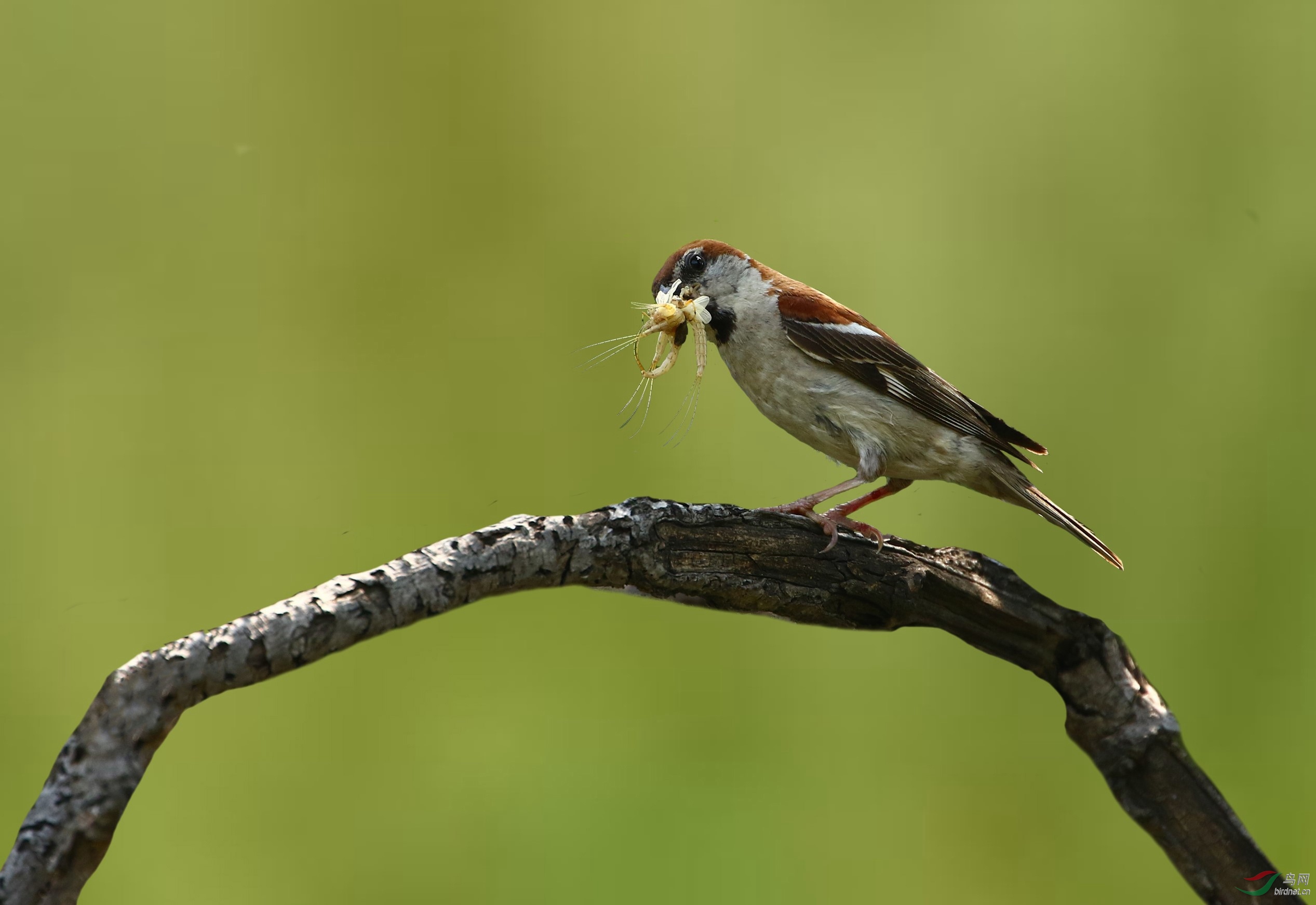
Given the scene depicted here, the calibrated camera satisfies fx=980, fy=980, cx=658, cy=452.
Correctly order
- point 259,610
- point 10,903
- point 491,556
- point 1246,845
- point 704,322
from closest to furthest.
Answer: point 10,903 < point 259,610 < point 491,556 < point 1246,845 < point 704,322

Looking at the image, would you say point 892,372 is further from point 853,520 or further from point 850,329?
point 853,520

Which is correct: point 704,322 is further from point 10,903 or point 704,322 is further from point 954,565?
point 10,903

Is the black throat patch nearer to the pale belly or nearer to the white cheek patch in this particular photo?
the pale belly

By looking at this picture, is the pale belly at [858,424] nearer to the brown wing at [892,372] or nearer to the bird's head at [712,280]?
the brown wing at [892,372]

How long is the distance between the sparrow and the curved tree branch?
0.71ft

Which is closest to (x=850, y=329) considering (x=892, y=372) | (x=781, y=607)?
(x=892, y=372)

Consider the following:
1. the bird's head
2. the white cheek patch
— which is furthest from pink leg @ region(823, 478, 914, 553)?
the bird's head

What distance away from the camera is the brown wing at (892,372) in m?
2.76

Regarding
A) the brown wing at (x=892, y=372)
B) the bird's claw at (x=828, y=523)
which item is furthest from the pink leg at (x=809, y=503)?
the brown wing at (x=892, y=372)

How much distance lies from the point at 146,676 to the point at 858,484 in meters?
1.78

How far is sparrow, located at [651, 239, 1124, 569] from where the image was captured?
274 cm

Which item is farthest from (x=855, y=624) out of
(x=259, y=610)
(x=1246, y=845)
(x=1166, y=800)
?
(x=259, y=610)

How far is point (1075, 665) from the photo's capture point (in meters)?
2.61

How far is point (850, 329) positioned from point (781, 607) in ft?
2.71
